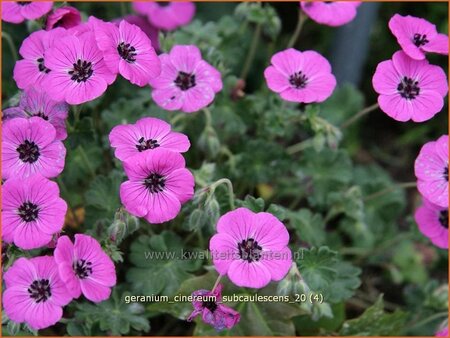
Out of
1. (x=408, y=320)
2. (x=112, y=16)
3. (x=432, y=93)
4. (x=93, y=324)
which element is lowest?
(x=93, y=324)

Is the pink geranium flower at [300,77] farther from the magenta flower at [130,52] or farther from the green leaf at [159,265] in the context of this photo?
the green leaf at [159,265]

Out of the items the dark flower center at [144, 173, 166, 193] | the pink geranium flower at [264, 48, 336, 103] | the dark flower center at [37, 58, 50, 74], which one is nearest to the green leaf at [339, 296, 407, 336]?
the pink geranium flower at [264, 48, 336, 103]

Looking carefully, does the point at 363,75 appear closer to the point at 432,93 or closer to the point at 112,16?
the point at 112,16

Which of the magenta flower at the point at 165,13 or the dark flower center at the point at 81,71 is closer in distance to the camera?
the dark flower center at the point at 81,71

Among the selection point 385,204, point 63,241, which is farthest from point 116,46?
point 385,204

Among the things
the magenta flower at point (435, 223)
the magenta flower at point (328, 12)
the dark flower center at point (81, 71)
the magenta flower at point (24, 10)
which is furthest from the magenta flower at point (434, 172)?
the magenta flower at point (24, 10)

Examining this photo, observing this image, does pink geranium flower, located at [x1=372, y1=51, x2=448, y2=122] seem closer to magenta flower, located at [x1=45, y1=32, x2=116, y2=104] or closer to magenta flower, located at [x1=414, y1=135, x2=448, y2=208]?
magenta flower, located at [x1=414, y1=135, x2=448, y2=208]

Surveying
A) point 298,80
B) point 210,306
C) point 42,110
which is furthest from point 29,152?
point 298,80
